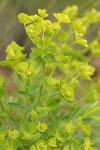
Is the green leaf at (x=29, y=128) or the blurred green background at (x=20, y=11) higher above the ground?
the blurred green background at (x=20, y=11)

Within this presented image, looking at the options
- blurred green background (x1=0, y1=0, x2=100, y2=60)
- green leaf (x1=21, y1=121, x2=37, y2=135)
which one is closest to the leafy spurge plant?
green leaf (x1=21, y1=121, x2=37, y2=135)

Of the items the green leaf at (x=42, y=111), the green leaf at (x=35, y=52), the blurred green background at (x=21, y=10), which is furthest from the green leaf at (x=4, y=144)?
the blurred green background at (x=21, y=10)

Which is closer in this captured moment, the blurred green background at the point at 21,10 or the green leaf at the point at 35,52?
the green leaf at the point at 35,52

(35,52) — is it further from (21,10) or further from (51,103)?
(21,10)

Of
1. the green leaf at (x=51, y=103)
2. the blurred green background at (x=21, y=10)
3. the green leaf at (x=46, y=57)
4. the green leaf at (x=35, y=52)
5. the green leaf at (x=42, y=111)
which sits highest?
the blurred green background at (x=21, y=10)

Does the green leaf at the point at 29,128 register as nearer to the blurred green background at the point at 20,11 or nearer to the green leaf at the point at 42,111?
the green leaf at the point at 42,111

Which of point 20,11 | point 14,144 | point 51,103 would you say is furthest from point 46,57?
point 20,11

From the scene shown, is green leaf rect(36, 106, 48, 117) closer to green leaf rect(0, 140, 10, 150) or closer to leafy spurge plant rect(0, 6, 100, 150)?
leafy spurge plant rect(0, 6, 100, 150)

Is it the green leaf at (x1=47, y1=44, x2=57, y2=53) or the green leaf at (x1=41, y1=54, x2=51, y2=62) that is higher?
the green leaf at (x1=47, y1=44, x2=57, y2=53)

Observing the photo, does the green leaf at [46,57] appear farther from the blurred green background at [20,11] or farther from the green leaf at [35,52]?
the blurred green background at [20,11]
